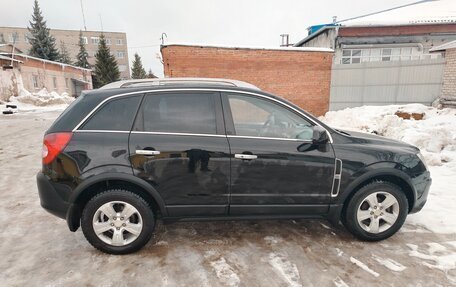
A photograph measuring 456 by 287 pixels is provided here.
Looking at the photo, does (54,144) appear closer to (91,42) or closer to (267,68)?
(267,68)

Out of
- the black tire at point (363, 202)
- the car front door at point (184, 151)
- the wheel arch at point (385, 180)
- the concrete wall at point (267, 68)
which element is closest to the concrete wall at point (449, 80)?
the concrete wall at point (267, 68)

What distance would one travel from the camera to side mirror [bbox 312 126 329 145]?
3.00 m

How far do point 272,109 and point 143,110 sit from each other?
4.69ft

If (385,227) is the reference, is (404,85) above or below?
above

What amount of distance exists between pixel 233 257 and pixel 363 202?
1620mm

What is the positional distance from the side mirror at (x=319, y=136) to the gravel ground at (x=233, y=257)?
3.95 ft

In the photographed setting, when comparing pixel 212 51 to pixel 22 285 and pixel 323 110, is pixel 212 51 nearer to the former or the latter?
pixel 323 110

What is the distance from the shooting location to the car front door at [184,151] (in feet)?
9.50

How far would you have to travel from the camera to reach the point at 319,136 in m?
3.00

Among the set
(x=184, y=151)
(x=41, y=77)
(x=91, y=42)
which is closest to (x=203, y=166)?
(x=184, y=151)

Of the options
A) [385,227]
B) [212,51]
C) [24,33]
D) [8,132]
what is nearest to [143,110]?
[385,227]

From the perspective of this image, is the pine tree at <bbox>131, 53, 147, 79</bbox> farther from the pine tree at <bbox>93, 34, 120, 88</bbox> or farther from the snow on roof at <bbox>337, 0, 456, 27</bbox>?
the snow on roof at <bbox>337, 0, 456, 27</bbox>

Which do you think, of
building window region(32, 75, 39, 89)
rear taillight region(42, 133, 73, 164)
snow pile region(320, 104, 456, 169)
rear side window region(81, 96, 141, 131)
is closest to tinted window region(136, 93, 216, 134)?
rear side window region(81, 96, 141, 131)

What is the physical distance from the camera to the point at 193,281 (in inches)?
104
